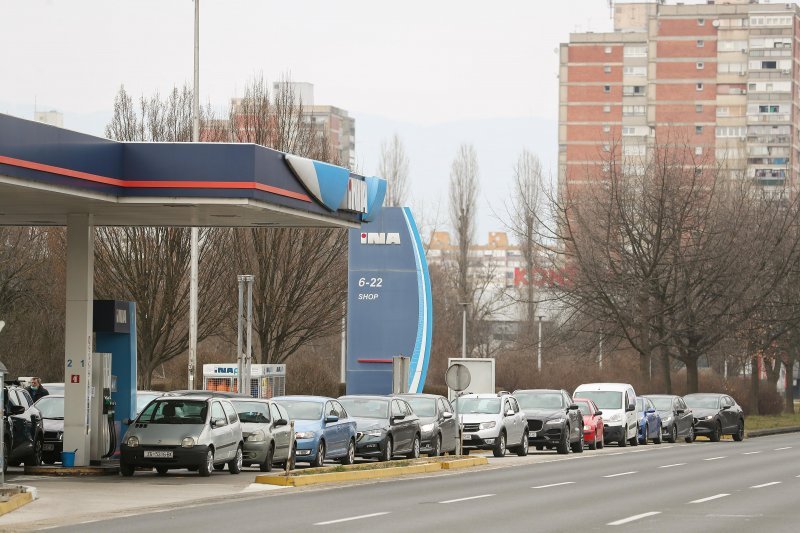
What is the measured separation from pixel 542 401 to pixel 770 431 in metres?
20.7

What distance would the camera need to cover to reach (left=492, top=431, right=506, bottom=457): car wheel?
1405 inches

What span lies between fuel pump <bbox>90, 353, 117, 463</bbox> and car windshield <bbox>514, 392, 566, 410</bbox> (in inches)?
583

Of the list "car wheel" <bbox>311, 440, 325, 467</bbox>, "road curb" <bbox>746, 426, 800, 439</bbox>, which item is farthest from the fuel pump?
"road curb" <bbox>746, 426, 800, 439</bbox>

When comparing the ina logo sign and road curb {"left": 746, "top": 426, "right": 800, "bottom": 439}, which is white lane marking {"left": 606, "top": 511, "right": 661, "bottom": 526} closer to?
the ina logo sign

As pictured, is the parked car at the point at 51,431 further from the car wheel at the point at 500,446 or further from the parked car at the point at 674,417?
the parked car at the point at 674,417

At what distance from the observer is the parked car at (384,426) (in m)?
31.1

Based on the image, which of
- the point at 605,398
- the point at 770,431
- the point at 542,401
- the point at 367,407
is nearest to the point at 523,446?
the point at 542,401

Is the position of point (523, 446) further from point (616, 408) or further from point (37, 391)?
point (37, 391)

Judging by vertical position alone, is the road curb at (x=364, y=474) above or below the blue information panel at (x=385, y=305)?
below

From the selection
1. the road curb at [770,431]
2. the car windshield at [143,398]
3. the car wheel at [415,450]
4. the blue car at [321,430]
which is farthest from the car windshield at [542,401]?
the road curb at [770,431]

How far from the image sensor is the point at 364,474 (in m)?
26.7

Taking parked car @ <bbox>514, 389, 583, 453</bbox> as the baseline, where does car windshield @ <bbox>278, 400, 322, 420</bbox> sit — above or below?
above

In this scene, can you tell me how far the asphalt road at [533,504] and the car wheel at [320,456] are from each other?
256cm

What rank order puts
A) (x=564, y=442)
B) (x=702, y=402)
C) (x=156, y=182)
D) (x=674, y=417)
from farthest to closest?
(x=702, y=402) < (x=674, y=417) < (x=564, y=442) < (x=156, y=182)
